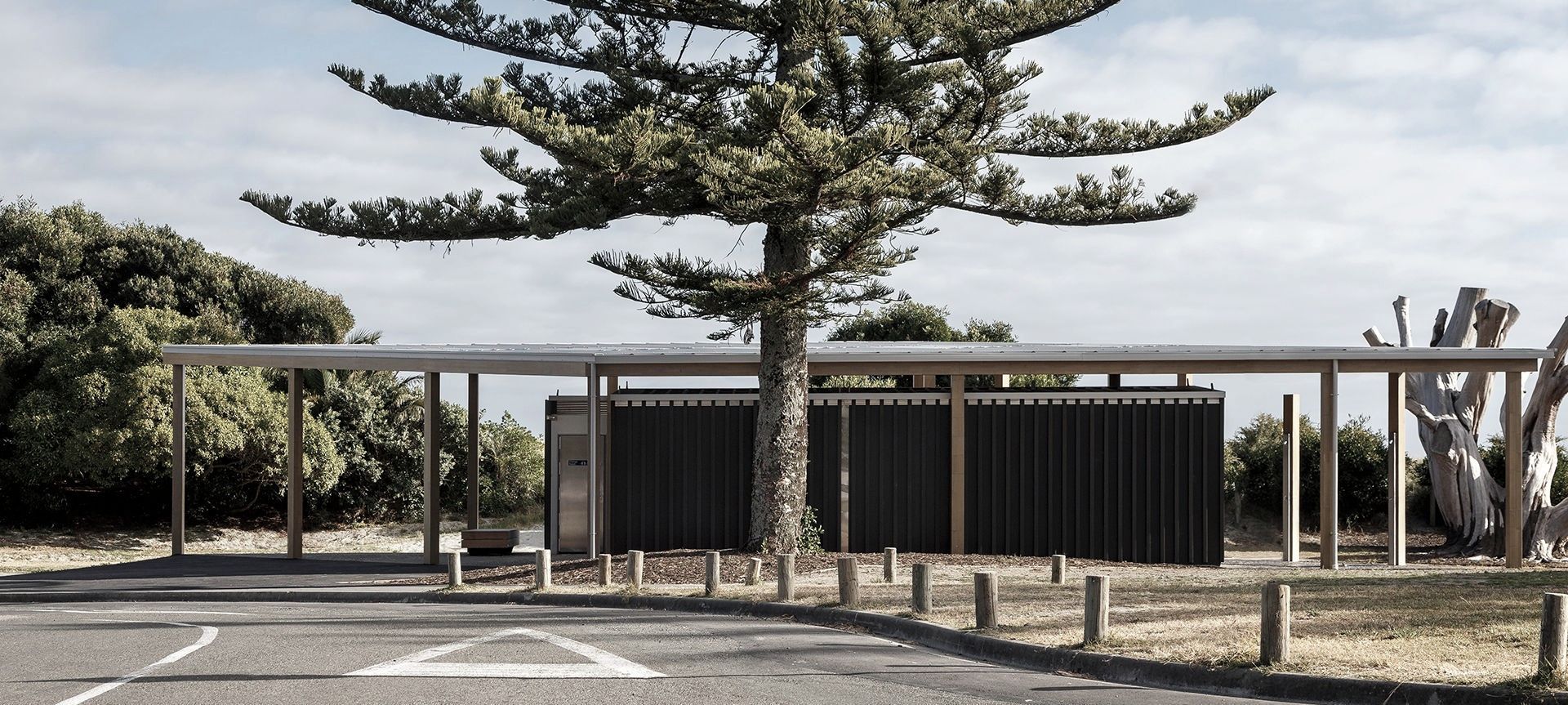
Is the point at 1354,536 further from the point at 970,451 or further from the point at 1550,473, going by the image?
the point at 970,451

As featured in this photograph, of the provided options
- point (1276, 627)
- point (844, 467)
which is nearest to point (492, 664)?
point (1276, 627)

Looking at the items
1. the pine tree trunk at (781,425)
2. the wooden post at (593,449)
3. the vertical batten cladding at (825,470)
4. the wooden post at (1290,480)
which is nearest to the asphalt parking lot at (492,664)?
the pine tree trunk at (781,425)

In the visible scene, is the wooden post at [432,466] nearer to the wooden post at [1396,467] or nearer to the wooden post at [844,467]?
the wooden post at [844,467]

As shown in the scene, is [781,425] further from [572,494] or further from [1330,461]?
[1330,461]

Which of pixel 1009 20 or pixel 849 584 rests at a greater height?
pixel 1009 20

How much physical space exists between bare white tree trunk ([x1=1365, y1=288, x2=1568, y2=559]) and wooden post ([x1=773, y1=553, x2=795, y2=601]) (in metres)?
17.0

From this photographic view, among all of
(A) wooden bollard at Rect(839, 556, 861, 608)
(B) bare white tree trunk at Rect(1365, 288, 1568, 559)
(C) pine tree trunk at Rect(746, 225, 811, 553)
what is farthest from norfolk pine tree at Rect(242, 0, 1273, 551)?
(B) bare white tree trunk at Rect(1365, 288, 1568, 559)

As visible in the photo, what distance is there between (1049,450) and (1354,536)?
1197 centimetres

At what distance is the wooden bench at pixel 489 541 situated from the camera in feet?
72.3

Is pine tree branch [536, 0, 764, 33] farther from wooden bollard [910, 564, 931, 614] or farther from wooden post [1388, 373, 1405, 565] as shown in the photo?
wooden post [1388, 373, 1405, 565]

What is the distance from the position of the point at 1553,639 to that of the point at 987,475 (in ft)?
39.8

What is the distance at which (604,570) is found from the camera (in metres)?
15.9

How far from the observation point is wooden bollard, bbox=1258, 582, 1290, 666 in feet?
29.2

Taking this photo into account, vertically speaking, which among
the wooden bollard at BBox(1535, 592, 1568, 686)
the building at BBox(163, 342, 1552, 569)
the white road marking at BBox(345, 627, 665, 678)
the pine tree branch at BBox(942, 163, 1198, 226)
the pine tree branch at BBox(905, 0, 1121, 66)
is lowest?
the white road marking at BBox(345, 627, 665, 678)
